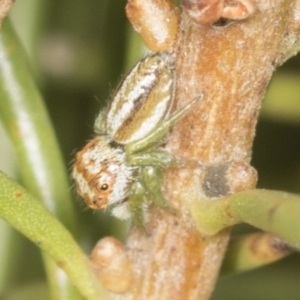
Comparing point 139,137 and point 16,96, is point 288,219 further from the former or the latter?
point 16,96

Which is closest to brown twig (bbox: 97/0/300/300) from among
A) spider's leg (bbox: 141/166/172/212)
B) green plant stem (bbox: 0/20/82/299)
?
spider's leg (bbox: 141/166/172/212)

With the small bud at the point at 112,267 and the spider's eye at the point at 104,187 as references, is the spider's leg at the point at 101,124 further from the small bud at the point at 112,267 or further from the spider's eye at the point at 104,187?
the small bud at the point at 112,267

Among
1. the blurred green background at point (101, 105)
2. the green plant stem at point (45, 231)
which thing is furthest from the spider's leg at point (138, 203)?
the blurred green background at point (101, 105)

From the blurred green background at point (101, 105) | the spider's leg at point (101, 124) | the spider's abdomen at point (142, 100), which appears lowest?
the blurred green background at point (101, 105)

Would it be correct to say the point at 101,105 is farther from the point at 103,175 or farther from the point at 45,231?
the point at 45,231

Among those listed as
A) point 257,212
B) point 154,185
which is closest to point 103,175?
point 154,185

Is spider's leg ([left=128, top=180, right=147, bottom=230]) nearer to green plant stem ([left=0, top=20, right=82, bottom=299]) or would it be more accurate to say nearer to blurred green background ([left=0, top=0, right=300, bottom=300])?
green plant stem ([left=0, top=20, right=82, bottom=299])

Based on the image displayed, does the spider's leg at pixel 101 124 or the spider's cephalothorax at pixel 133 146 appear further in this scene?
the spider's leg at pixel 101 124
